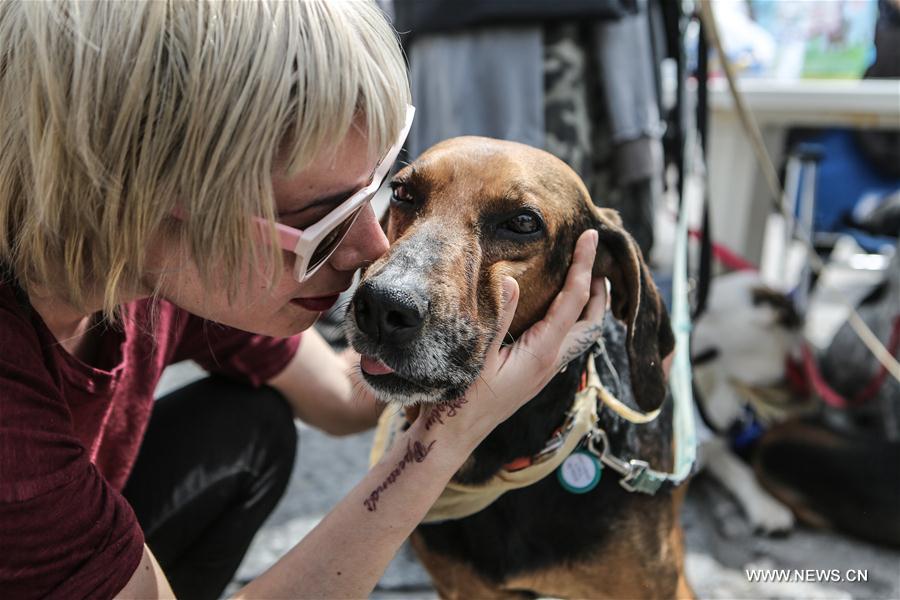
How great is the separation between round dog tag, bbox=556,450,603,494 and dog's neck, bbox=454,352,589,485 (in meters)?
0.09

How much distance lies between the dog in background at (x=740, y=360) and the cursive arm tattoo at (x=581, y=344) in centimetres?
193

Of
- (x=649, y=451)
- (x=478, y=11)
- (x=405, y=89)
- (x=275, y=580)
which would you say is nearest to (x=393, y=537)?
(x=275, y=580)

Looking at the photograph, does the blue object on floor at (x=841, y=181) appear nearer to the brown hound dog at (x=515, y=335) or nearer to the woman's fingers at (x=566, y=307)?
the brown hound dog at (x=515, y=335)

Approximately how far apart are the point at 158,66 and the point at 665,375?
56.5 inches

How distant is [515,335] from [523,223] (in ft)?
0.92

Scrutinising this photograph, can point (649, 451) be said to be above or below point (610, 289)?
below

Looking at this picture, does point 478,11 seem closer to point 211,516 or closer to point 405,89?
point 405,89

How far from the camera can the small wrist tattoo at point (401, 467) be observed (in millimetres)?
1748

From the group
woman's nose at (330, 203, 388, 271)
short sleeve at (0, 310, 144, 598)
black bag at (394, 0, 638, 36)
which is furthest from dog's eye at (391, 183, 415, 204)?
black bag at (394, 0, 638, 36)

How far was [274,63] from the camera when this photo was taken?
146cm

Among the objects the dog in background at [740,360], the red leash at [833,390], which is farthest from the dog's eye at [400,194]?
the red leash at [833,390]

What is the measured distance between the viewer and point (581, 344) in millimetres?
1921

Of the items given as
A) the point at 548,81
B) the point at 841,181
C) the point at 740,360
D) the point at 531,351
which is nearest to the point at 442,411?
the point at 531,351

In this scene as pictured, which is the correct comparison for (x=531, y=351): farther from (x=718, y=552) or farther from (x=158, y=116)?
(x=718, y=552)
